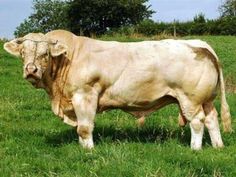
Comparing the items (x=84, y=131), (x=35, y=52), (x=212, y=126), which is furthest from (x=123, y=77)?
(x=212, y=126)

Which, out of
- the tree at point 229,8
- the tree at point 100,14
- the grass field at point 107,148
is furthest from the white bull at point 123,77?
the tree at point 229,8

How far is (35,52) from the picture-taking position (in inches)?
381

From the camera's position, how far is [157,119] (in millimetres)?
12977

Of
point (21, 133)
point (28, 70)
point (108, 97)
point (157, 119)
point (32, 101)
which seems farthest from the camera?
point (32, 101)

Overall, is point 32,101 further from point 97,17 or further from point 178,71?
point 97,17

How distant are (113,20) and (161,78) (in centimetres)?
7551

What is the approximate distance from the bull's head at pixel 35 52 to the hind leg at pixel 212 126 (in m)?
2.91

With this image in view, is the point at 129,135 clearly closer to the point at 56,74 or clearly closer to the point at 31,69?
the point at 56,74

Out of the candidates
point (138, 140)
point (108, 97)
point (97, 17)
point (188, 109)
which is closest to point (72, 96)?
point (108, 97)

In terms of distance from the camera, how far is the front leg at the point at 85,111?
989 cm

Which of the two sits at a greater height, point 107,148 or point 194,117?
point 194,117

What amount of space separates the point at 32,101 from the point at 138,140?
559cm

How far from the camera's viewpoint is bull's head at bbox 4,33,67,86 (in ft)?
31.2

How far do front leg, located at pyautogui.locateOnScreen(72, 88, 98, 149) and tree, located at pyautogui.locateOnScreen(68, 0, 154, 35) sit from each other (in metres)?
71.5
